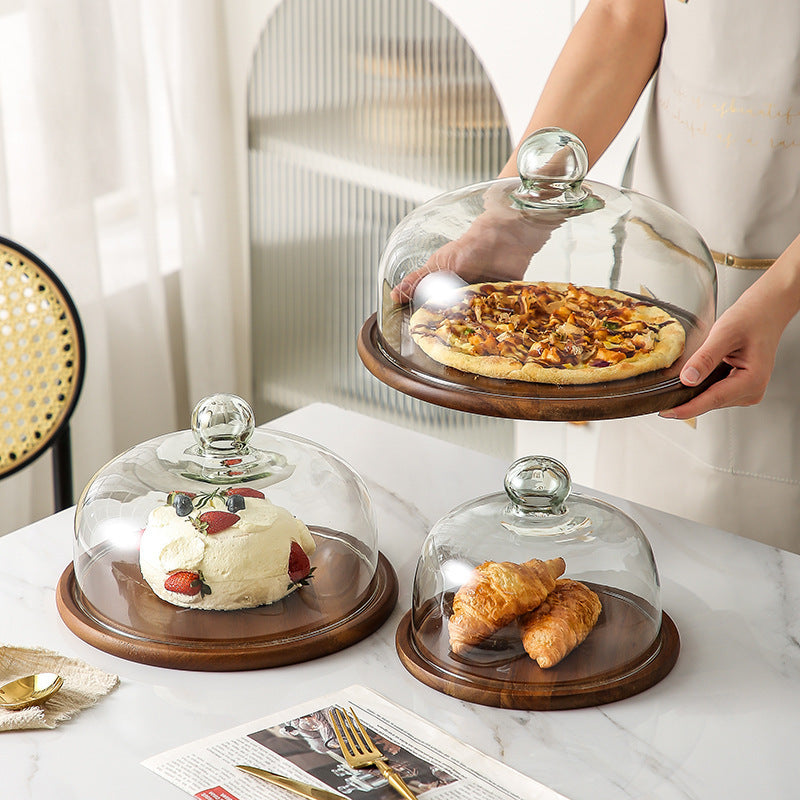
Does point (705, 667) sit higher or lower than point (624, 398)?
lower

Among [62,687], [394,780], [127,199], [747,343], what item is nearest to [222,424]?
[62,687]

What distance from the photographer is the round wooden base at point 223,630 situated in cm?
101

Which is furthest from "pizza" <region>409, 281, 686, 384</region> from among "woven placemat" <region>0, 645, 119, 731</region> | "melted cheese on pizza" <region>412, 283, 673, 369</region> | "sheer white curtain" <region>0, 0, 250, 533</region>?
"sheer white curtain" <region>0, 0, 250, 533</region>

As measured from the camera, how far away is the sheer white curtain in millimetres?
2125

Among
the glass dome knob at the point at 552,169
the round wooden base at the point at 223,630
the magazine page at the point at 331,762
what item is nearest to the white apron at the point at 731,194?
the glass dome knob at the point at 552,169

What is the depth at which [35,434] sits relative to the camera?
1.69 m

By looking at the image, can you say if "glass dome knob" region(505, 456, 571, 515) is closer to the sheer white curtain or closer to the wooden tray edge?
the wooden tray edge

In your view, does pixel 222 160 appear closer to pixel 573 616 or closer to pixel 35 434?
pixel 35 434

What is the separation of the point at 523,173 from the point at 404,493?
1.45 ft

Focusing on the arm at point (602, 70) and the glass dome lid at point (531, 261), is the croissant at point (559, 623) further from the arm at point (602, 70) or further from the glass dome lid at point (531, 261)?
the arm at point (602, 70)

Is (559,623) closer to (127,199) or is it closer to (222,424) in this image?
(222,424)

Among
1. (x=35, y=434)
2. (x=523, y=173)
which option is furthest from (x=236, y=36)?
(x=523, y=173)

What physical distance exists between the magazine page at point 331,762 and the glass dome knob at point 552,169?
1.60 ft

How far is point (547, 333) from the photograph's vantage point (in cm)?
102
